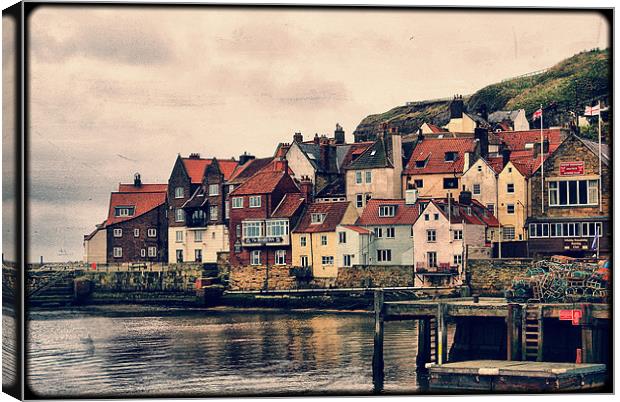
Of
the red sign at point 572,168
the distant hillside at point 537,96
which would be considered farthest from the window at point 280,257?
the red sign at point 572,168

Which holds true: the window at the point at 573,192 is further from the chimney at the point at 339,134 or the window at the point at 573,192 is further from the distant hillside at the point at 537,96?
the chimney at the point at 339,134

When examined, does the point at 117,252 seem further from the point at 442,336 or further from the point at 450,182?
the point at 450,182

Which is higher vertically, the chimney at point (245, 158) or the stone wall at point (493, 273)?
the chimney at point (245, 158)

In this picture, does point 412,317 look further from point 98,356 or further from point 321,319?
point 98,356

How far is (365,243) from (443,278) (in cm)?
112

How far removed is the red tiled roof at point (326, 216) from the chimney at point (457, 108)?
71.1 inches

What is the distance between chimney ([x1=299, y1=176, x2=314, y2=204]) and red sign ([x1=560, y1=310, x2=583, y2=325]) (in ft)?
14.1

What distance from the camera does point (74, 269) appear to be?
19719 mm

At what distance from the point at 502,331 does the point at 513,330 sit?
832mm

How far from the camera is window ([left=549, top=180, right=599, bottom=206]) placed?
1961 cm

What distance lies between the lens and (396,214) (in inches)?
811

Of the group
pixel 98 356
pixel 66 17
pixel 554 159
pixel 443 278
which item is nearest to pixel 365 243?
pixel 443 278

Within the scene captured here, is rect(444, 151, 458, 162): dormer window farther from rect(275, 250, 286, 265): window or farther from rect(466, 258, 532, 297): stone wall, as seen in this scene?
rect(275, 250, 286, 265): window

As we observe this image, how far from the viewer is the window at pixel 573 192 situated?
19.6 m
